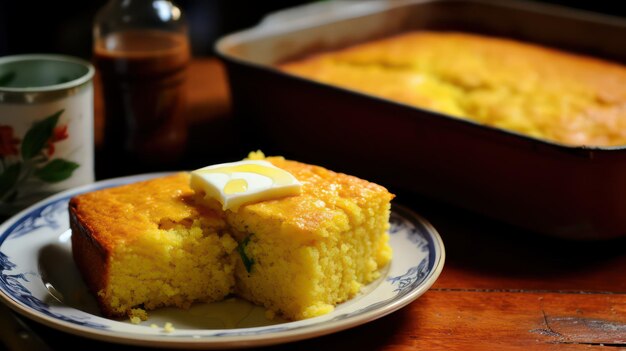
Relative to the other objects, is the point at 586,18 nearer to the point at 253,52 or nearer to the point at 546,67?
the point at 546,67

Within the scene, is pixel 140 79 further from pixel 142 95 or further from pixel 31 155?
pixel 31 155

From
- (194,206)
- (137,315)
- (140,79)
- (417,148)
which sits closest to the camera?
(137,315)

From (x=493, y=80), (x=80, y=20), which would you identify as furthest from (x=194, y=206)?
(x=80, y=20)

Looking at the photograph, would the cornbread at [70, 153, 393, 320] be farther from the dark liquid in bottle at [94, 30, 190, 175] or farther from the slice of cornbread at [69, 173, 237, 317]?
the dark liquid in bottle at [94, 30, 190, 175]

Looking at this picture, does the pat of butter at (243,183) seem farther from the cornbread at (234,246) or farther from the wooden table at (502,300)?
the wooden table at (502,300)

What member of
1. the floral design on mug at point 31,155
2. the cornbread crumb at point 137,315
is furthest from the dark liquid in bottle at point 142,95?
the cornbread crumb at point 137,315

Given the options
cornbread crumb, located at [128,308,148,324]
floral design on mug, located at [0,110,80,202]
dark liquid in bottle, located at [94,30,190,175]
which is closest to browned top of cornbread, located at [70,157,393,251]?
cornbread crumb, located at [128,308,148,324]

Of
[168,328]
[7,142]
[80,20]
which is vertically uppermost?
[7,142]
